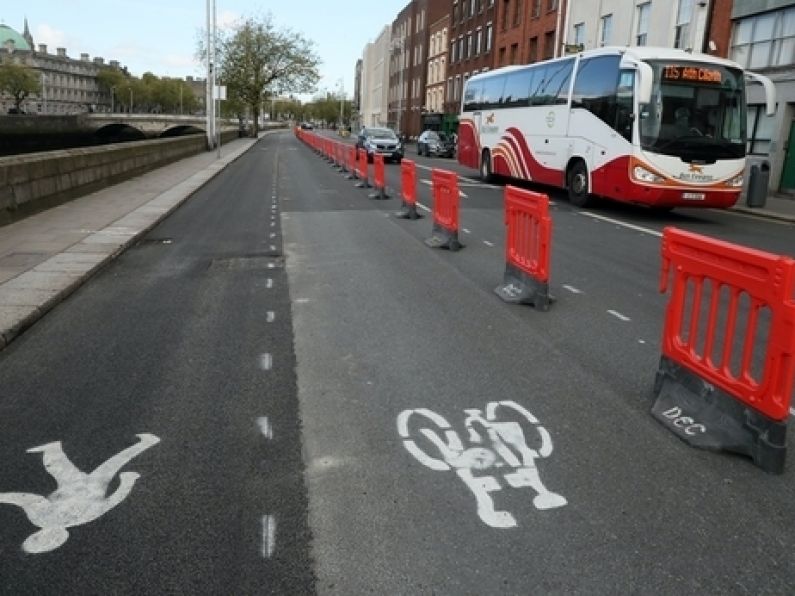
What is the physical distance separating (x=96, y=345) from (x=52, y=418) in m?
1.61

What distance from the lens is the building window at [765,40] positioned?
22641 millimetres

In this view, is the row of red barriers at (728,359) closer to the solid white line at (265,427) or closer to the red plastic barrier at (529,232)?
the red plastic barrier at (529,232)

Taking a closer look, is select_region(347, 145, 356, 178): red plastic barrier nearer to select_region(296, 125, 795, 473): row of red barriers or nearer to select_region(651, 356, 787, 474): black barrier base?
select_region(296, 125, 795, 473): row of red barriers

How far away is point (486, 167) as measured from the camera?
2533 cm

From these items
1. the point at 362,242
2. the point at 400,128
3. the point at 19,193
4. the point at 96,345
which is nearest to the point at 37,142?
the point at 19,193

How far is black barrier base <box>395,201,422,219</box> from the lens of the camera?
47.1ft

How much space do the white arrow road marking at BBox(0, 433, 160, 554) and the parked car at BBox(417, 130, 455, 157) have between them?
155 feet

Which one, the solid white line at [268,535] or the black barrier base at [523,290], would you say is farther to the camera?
the black barrier base at [523,290]

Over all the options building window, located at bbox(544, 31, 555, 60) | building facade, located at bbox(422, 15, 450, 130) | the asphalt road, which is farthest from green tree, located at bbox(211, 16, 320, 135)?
the asphalt road

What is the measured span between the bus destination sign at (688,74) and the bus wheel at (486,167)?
996 centimetres

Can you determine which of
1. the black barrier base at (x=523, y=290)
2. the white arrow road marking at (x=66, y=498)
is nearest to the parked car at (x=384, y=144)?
the black barrier base at (x=523, y=290)

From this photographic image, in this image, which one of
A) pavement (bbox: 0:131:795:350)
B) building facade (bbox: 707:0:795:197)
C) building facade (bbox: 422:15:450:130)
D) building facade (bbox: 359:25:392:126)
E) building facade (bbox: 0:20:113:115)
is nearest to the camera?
pavement (bbox: 0:131:795:350)

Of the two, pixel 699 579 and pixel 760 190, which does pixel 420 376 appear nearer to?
pixel 699 579

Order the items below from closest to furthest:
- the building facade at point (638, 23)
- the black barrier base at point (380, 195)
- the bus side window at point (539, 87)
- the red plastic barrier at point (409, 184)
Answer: the red plastic barrier at point (409, 184), the black barrier base at point (380, 195), the bus side window at point (539, 87), the building facade at point (638, 23)
